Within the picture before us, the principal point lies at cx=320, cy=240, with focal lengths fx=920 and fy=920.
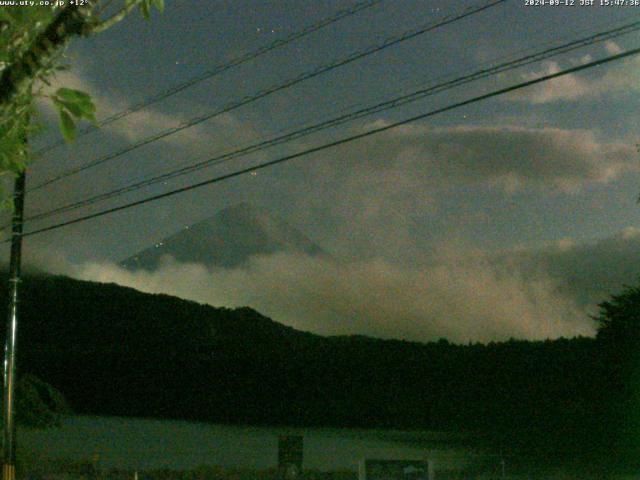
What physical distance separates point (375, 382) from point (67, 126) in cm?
5631

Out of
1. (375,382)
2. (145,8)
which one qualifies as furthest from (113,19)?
(375,382)

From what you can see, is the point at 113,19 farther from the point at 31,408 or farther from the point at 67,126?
the point at 31,408

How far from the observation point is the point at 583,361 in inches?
1736

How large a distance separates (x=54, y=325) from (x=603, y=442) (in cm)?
5444

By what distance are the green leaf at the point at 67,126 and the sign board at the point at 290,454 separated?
17021mm

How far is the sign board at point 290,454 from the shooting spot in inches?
817

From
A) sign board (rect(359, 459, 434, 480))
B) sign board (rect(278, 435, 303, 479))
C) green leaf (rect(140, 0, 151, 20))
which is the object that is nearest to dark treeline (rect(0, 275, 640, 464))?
sign board (rect(278, 435, 303, 479))

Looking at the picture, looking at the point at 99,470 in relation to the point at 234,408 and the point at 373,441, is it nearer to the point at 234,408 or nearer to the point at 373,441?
the point at 373,441

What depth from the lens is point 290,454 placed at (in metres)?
20.8

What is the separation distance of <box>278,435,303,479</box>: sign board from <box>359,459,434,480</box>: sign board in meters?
7.94

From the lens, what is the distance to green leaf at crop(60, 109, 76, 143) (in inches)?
171

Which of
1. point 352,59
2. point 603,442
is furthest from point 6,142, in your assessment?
point 603,442

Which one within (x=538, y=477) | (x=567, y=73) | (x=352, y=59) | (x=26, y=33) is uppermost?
(x=352, y=59)

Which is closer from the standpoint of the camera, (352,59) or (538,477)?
(352,59)
